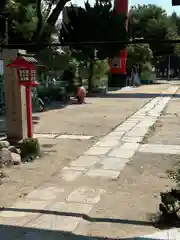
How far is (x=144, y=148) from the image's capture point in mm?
9492

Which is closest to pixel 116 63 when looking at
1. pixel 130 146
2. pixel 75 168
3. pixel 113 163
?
pixel 130 146

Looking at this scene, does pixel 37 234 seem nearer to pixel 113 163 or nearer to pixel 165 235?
pixel 165 235

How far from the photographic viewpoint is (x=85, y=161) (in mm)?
8219

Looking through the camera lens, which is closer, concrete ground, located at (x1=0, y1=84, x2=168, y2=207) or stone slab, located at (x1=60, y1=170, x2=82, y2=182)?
concrete ground, located at (x1=0, y1=84, x2=168, y2=207)

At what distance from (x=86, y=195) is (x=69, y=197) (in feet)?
0.86

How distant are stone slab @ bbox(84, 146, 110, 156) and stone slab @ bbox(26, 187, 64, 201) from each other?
8.85 ft

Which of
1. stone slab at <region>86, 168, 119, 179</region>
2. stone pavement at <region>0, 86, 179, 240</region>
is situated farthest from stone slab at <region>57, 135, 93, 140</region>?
stone slab at <region>86, 168, 119, 179</region>

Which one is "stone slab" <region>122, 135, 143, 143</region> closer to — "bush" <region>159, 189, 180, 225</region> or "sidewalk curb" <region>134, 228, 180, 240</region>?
"bush" <region>159, 189, 180, 225</region>

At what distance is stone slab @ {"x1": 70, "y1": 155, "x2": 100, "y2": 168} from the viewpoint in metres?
7.92

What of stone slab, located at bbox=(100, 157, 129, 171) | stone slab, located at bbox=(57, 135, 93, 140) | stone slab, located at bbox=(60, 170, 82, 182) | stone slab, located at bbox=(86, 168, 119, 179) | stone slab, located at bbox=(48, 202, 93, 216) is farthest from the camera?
stone slab, located at bbox=(57, 135, 93, 140)

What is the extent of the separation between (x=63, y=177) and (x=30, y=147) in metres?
1.68

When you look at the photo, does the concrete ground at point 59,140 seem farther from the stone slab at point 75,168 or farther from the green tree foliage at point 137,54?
the green tree foliage at point 137,54

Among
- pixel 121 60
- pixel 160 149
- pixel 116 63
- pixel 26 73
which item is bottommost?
pixel 160 149

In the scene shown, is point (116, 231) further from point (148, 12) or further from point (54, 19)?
point (148, 12)
